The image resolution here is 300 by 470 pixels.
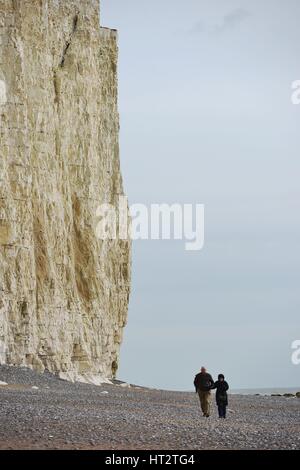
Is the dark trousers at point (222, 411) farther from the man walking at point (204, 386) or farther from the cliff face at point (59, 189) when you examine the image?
the cliff face at point (59, 189)

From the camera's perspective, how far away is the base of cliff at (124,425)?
1503cm

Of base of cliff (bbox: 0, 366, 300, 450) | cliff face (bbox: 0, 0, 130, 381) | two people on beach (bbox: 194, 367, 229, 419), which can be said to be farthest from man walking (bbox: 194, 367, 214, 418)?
cliff face (bbox: 0, 0, 130, 381)

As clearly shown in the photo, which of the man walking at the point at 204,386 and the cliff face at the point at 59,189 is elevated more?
the cliff face at the point at 59,189

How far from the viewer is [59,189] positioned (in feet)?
134

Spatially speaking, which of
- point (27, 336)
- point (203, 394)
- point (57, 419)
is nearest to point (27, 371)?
point (27, 336)

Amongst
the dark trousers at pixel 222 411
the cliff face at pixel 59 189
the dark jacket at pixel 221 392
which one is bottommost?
the dark trousers at pixel 222 411

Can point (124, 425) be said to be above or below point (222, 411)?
above

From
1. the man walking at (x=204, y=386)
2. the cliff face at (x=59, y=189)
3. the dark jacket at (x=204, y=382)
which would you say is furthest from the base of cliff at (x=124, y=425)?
the cliff face at (x=59, y=189)

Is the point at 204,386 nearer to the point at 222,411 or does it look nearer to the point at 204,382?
the point at 204,382

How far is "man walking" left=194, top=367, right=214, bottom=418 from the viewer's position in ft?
73.6

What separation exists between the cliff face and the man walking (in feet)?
43.6

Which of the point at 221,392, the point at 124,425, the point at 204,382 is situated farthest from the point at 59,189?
the point at 124,425

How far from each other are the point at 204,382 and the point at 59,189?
64.7 ft

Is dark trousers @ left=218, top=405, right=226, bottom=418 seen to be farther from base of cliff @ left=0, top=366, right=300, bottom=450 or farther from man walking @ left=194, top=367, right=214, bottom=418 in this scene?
man walking @ left=194, top=367, right=214, bottom=418
